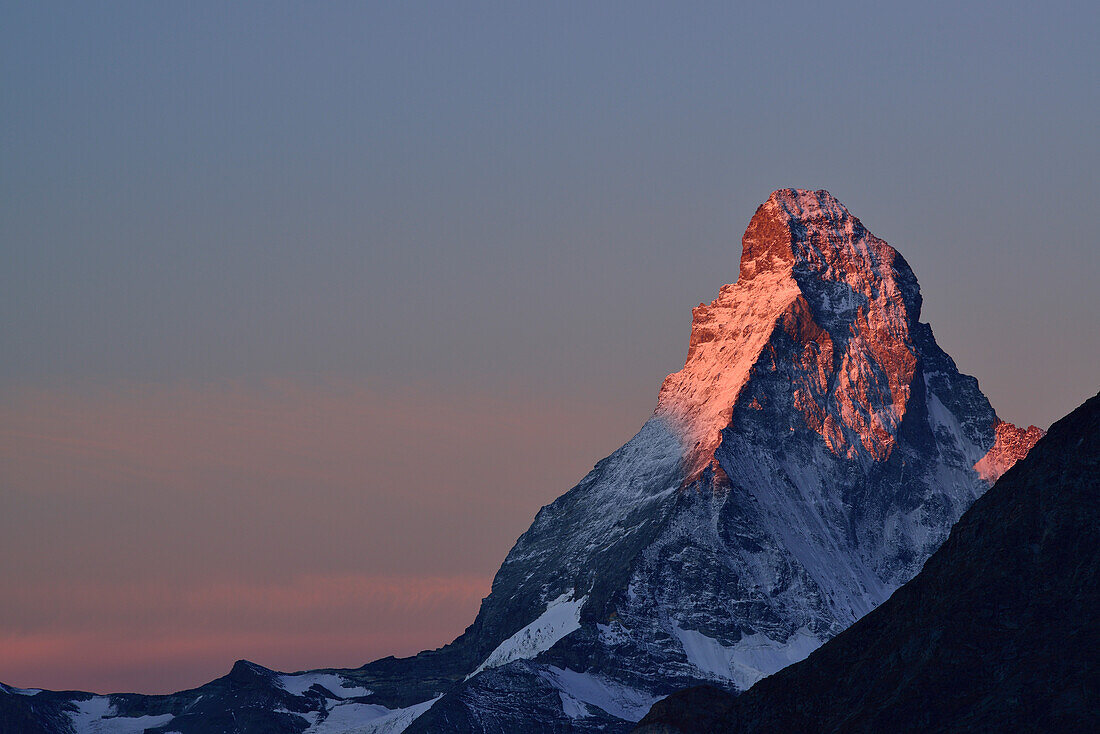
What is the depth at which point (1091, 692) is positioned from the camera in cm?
19888

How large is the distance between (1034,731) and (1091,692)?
569cm

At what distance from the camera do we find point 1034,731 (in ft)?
655
